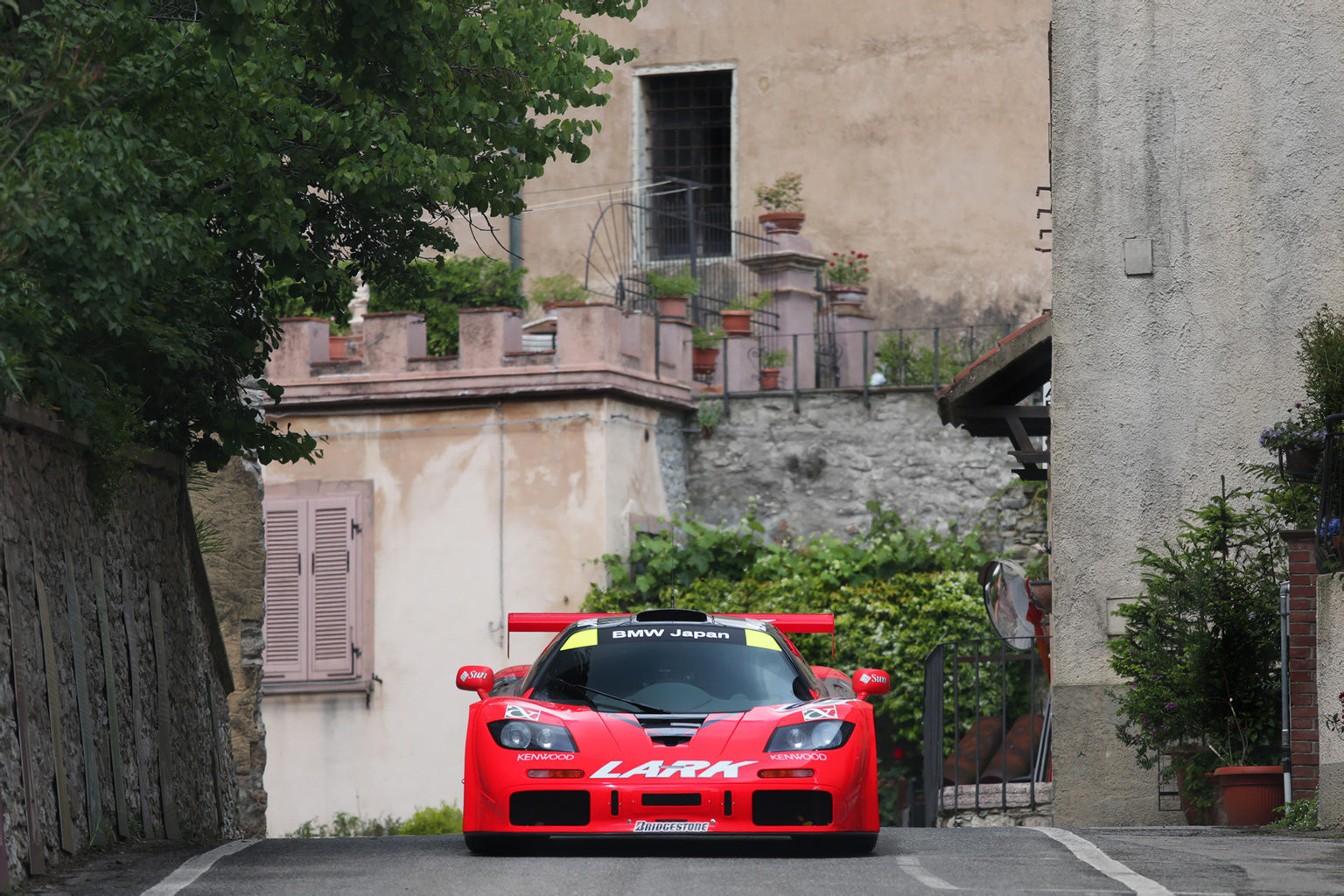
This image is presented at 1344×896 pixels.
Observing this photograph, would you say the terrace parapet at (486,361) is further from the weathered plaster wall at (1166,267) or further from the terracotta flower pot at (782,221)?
the weathered plaster wall at (1166,267)

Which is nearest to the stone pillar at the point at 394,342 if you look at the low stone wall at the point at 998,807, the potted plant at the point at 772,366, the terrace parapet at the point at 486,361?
the terrace parapet at the point at 486,361

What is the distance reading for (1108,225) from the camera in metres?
15.6

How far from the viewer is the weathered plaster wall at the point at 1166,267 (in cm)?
1514

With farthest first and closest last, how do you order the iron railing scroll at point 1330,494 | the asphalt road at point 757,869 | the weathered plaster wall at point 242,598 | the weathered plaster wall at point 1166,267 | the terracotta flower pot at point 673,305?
the terracotta flower pot at point 673,305, the weathered plaster wall at point 242,598, the weathered plaster wall at point 1166,267, the iron railing scroll at point 1330,494, the asphalt road at point 757,869

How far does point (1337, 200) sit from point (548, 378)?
10919mm

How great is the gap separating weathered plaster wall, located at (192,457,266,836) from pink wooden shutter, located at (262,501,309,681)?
5590 millimetres

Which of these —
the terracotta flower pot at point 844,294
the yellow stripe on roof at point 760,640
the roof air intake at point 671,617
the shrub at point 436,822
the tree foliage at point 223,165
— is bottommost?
the shrub at point 436,822

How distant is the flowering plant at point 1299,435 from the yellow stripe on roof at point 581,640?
15.4 feet

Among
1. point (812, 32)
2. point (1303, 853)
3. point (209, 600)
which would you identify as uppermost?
point (812, 32)

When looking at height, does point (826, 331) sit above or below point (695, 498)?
above

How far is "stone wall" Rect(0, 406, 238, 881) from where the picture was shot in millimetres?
9547

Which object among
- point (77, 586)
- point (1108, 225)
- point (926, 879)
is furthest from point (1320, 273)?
point (77, 586)

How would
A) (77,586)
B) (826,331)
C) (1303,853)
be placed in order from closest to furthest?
(1303,853) < (77,586) < (826,331)

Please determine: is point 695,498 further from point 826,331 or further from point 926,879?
point 926,879
